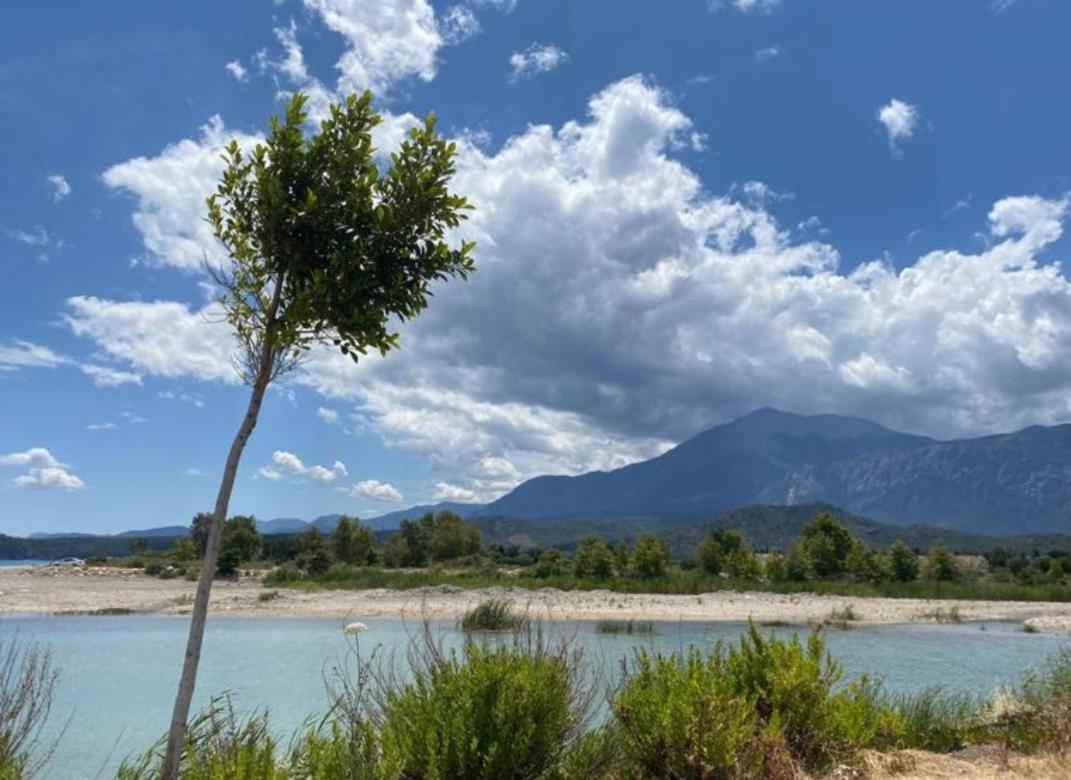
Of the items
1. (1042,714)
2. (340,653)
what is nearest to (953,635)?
(340,653)

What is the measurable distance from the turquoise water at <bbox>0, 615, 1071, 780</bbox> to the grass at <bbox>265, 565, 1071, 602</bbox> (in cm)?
1530

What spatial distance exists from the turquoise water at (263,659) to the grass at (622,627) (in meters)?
0.81

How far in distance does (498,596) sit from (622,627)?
14941 millimetres

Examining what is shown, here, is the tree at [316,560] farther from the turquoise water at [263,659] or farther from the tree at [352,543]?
the turquoise water at [263,659]

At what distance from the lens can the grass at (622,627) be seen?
34.1m

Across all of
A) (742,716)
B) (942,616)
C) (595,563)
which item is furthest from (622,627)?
(742,716)

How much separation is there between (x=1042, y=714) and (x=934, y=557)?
205ft

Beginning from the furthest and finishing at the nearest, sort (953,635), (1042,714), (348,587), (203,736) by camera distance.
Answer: (348,587), (953,635), (1042,714), (203,736)

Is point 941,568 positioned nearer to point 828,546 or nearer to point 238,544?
point 828,546

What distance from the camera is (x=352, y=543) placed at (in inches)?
2997

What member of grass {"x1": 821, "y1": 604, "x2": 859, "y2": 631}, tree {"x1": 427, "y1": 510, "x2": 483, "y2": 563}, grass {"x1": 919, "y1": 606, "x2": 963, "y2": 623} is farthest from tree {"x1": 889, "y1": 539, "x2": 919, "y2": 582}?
tree {"x1": 427, "y1": 510, "x2": 483, "y2": 563}

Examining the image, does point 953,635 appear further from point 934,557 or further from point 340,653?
point 934,557

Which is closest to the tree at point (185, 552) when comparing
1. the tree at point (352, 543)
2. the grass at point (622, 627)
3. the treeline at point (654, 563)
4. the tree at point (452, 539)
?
the treeline at point (654, 563)

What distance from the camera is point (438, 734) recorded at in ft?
19.4
